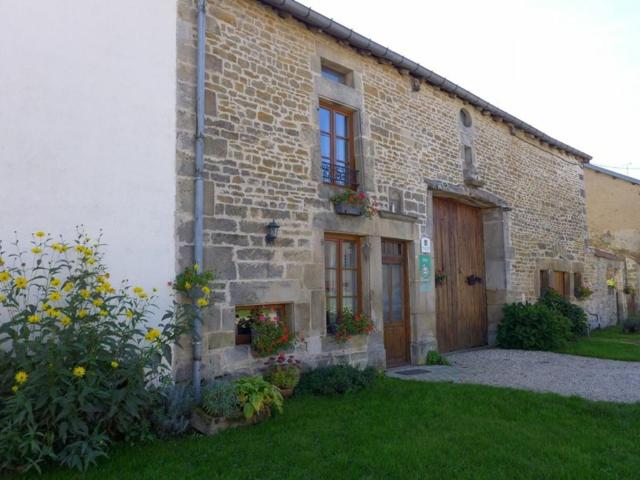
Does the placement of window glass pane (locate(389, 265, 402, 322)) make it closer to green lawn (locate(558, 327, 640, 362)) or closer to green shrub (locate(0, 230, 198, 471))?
green lawn (locate(558, 327, 640, 362))

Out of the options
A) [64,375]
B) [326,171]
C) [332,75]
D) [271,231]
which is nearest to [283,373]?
[271,231]

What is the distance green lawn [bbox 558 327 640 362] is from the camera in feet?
26.7

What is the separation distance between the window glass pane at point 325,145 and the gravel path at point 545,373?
3.24 metres

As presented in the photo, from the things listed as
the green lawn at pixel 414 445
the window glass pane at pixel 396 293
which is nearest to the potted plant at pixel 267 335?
the green lawn at pixel 414 445

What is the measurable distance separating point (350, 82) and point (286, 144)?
1.78 metres

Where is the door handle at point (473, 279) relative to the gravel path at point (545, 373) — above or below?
above

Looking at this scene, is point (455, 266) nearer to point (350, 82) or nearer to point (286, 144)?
point (350, 82)

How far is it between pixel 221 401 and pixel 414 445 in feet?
5.68

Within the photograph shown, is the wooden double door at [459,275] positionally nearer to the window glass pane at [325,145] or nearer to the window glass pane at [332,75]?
the window glass pane at [325,145]

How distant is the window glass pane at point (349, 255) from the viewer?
677 cm

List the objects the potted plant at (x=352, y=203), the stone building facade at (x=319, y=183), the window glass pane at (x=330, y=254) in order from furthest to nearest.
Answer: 1. the window glass pane at (x=330, y=254)
2. the potted plant at (x=352, y=203)
3. the stone building facade at (x=319, y=183)

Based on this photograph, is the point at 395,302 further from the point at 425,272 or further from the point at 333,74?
the point at 333,74

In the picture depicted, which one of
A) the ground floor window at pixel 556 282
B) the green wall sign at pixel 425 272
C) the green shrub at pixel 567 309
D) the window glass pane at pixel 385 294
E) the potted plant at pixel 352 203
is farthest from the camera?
the ground floor window at pixel 556 282

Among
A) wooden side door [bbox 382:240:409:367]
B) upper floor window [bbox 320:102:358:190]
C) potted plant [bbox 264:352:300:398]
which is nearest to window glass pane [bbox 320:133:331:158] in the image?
upper floor window [bbox 320:102:358:190]
